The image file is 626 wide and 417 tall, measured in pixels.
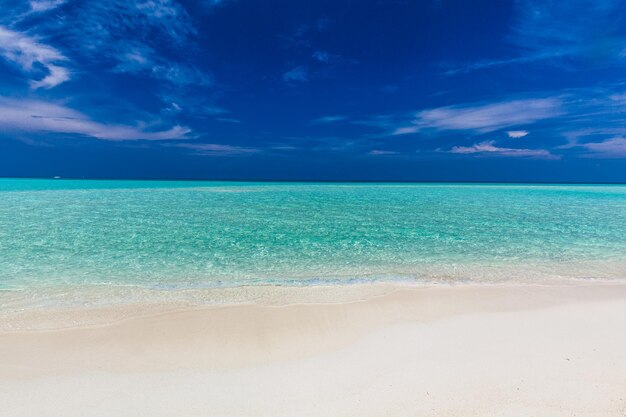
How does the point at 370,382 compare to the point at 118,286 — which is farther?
the point at 118,286

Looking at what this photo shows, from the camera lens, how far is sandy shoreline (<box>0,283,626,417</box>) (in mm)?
3361

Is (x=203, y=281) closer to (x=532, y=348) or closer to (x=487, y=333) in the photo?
(x=487, y=333)

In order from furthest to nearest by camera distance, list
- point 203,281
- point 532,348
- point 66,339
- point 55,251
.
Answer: point 55,251, point 203,281, point 66,339, point 532,348

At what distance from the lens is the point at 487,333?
4938 millimetres

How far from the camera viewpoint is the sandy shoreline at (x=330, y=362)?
3.36m

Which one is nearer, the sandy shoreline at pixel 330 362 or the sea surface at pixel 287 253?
the sandy shoreline at pixel 330 362

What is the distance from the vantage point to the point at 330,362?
417 cm

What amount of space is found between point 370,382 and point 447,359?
126 centimetres

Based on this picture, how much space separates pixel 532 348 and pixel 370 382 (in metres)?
2.64

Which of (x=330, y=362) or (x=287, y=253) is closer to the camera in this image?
(x=330, y=362)

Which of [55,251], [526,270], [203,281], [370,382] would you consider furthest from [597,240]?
[55,251]

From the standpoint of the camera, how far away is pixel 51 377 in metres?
3.82

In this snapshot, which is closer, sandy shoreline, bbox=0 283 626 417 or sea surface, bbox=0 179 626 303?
sandy shoreline, bbox=0 283 626 417

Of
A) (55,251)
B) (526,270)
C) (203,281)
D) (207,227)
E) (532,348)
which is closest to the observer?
(532,348)
